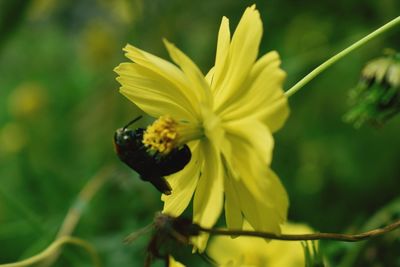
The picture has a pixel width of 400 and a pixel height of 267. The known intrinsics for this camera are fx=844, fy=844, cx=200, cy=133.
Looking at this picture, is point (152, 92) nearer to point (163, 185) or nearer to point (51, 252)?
point (163, 185)

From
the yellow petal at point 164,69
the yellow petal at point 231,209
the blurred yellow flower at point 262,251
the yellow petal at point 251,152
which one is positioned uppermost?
the yellow petal at point 164,69

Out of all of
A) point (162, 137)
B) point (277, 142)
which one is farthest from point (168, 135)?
point (277, 142)

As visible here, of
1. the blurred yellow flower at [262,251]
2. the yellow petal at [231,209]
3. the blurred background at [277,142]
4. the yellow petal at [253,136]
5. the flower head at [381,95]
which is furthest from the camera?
the blurred background at [277,142]

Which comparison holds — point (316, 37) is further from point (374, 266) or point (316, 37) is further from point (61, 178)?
point (374, 266)

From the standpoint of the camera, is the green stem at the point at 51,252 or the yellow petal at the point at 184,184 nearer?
the yellow petal at the point at 184,184

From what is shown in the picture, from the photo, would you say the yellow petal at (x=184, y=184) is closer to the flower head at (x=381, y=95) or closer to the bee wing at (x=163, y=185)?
the bee wing at (x=163, y=185)

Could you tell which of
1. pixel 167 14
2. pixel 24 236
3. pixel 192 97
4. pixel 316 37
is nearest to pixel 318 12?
pixel 316 37

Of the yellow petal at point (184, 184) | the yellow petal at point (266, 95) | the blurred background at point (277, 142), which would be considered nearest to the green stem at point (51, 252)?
the yellow petal at point (184, 184)
